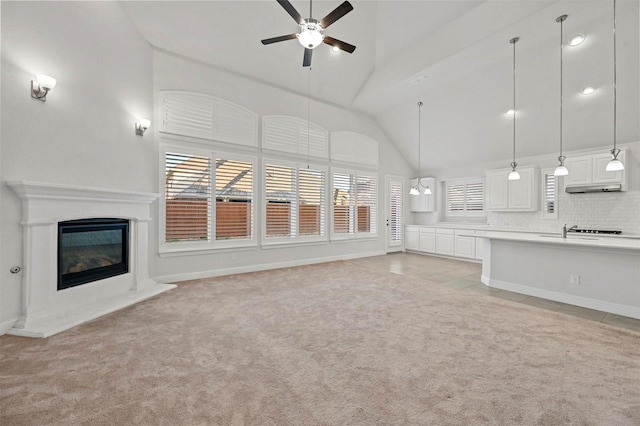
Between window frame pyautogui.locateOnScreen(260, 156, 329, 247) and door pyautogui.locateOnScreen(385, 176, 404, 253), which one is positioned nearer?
window frame pyautogui.locateOnScreen(260, 156, 329, 247)

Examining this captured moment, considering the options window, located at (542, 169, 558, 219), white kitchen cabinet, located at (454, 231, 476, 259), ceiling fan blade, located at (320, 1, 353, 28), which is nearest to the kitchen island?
window, located at (542, 169, 558, 219)

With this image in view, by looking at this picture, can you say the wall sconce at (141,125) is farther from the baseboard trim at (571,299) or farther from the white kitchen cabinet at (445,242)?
the white kitchen cabinet at (445,242)

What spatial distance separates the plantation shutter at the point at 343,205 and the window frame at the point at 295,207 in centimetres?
32

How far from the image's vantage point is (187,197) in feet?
16.6

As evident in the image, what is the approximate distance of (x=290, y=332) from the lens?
116 inches

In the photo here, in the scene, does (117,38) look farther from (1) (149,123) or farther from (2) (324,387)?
(2) (324,387)

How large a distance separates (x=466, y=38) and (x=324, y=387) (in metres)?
5.66

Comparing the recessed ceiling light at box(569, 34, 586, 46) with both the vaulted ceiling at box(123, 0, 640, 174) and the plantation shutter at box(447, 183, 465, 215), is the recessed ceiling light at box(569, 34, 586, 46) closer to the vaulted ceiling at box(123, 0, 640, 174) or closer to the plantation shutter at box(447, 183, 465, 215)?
the vaulted ceiling at box(123, 0, 640, 174)

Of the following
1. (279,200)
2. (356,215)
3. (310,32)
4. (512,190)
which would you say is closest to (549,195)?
(512,190)

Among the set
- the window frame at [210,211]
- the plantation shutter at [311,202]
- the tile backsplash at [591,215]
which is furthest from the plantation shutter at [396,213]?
the window frame at [210,211]

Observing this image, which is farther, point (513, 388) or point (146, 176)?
point (146, 176)

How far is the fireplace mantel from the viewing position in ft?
9.71

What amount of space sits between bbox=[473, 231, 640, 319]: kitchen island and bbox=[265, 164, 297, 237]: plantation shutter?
4.02 meters

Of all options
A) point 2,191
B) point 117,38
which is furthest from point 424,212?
point 2,191
